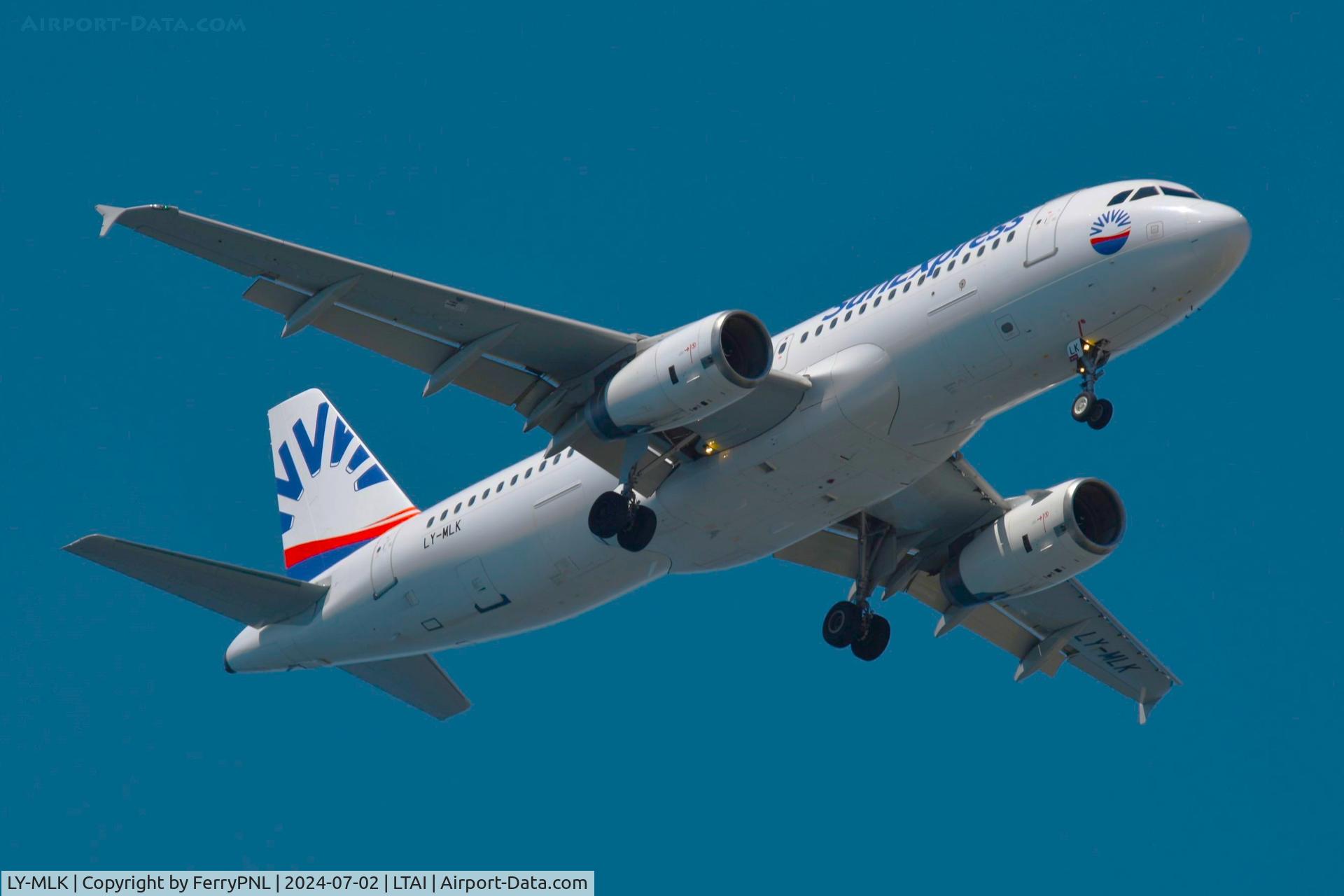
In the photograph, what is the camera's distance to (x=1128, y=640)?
3900 cm

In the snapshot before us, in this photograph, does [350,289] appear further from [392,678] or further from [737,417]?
[392,678]

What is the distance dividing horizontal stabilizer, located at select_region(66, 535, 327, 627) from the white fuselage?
1447 mm

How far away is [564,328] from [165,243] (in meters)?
6.69

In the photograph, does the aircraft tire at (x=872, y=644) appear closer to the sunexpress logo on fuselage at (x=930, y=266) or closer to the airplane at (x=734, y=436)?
the airplane at (x=734, y=436)

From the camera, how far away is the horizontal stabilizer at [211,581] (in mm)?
32625

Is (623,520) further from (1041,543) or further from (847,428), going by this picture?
(1041,543)

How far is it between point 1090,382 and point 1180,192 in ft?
10.9

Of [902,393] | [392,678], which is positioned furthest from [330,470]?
[902,393]

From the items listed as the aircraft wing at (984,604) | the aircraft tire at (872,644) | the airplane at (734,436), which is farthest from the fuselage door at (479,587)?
the aircraft tire at (872,644)

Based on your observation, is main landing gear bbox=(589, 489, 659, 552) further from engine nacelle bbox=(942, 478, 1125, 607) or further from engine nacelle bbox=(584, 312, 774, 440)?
engine nacelle bbox=(942, 478, 1125, 607)

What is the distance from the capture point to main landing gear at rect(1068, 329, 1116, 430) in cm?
2859

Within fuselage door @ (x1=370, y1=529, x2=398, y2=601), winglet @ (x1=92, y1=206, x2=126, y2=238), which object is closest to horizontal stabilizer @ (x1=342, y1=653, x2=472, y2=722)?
fuselage door @ (x1=370, y1=529, x2=398, y2=601)

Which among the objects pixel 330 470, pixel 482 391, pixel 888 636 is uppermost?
pixel 330 470

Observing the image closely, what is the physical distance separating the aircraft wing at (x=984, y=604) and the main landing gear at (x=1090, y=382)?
5968mm
